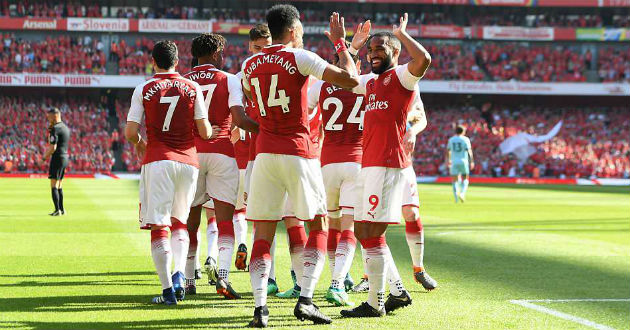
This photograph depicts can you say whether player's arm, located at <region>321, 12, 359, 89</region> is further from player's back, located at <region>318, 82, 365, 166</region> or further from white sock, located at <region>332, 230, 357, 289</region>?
white sock, located at <region>332, 230, 357, 289</region>

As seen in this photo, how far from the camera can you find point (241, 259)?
7.65 metres

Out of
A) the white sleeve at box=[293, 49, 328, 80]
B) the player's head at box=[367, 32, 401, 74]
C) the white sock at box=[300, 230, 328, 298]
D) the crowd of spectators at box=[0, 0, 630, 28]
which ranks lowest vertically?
the white sock at box=[300, 230, 328, 298]

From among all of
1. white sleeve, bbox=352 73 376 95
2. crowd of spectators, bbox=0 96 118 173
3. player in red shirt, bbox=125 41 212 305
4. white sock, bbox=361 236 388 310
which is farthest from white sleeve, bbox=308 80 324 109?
crowd of spectators, bbox=0 96 118 173

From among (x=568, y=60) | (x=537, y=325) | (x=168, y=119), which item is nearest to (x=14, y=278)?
(x=168, y=119)

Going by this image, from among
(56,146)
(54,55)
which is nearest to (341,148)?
(56,146)

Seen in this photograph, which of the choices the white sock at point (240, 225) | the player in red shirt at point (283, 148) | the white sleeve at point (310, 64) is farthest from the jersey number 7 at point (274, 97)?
the white sock at point (240, 225)

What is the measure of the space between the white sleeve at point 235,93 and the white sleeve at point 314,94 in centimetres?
68

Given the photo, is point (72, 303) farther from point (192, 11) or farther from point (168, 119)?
point (192, 11)

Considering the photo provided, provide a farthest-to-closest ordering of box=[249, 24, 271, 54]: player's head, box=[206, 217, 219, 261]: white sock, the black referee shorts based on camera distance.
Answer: the black referee shorts, box=[206, 217, 219, 261]: white sock, box=[249, 24, 271, 54]: player's head

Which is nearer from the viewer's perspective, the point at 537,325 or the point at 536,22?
the point at 537,325

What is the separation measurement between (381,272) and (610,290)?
10.5 feet

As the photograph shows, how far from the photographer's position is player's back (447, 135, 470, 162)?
81.4 ft

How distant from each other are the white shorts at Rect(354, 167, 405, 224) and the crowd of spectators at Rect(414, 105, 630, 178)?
39.2 metres

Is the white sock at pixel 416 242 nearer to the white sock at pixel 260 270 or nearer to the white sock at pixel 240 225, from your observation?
the white sock at pixel 240 225
